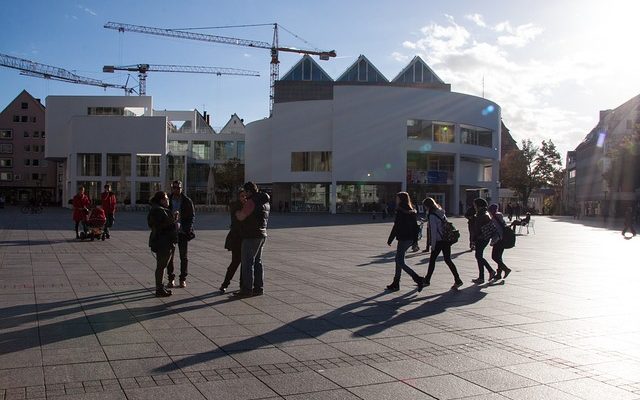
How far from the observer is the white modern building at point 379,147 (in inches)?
2447

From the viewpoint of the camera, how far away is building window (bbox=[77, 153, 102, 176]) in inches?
2778

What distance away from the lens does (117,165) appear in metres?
71.1

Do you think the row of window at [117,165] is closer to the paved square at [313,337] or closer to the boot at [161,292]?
the paved square at [313,337]

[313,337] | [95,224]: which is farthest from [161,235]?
[95,224]

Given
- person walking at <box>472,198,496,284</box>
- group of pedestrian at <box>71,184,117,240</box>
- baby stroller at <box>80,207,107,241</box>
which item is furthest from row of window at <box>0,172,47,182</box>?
person walking at <box>472,198,496,284</box>

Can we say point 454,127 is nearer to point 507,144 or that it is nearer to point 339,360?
point 339,360

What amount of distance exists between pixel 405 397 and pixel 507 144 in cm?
15160

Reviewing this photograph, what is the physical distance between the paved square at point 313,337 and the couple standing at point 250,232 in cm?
34

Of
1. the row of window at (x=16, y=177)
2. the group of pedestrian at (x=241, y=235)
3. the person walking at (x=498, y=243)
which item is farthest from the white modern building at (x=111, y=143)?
the group of pedestrian at (x=241, y=235)

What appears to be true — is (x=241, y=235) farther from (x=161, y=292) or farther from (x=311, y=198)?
(x=311, y=198)

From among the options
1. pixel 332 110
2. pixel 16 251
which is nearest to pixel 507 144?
pixel 332 110

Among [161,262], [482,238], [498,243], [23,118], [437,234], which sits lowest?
[161,262]

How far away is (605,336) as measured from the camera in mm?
7219

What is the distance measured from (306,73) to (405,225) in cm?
8080
